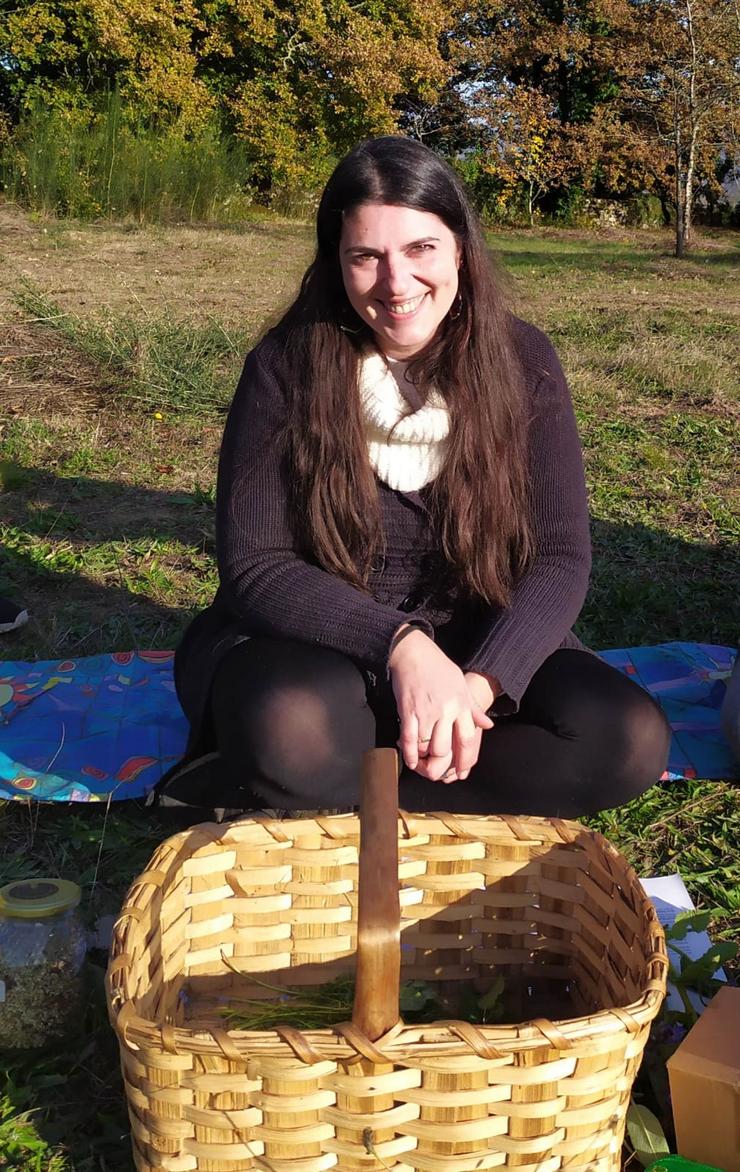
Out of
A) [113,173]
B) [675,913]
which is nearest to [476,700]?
[675,913]

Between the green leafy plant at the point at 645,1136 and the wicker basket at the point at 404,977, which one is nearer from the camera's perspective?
the wicker basket at the point at 404,977

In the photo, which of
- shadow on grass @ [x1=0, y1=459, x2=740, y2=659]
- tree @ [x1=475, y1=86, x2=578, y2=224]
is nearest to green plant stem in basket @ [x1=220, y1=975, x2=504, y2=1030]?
shadow on grass @ [x1=0, y1=459, x2=740, y2=659]

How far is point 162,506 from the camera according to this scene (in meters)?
3.91

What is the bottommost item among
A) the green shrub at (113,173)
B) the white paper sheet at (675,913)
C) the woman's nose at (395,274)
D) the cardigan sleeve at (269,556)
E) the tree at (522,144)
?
the white paper sheet at (675,913)

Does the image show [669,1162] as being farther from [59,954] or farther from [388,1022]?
[59,954]

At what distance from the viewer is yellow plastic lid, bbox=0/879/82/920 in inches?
60.9

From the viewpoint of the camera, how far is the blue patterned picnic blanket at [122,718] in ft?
7.47

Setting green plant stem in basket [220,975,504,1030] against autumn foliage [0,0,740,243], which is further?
autumn foliage [0,0,740,243]

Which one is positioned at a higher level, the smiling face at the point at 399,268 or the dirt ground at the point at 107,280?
the smiling face at the point at 399,268

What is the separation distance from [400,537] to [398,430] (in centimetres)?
20

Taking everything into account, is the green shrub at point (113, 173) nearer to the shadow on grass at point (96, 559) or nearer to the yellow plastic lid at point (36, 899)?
the shadow on grass at point (96, 559)

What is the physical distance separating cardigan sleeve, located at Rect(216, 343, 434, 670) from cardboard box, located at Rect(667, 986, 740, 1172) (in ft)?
2.33

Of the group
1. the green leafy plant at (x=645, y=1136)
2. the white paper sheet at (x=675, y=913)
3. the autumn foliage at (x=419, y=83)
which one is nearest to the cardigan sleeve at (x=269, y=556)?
the white paper sheet at (x=675, y=913)

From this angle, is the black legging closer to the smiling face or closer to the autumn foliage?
the smiling face
